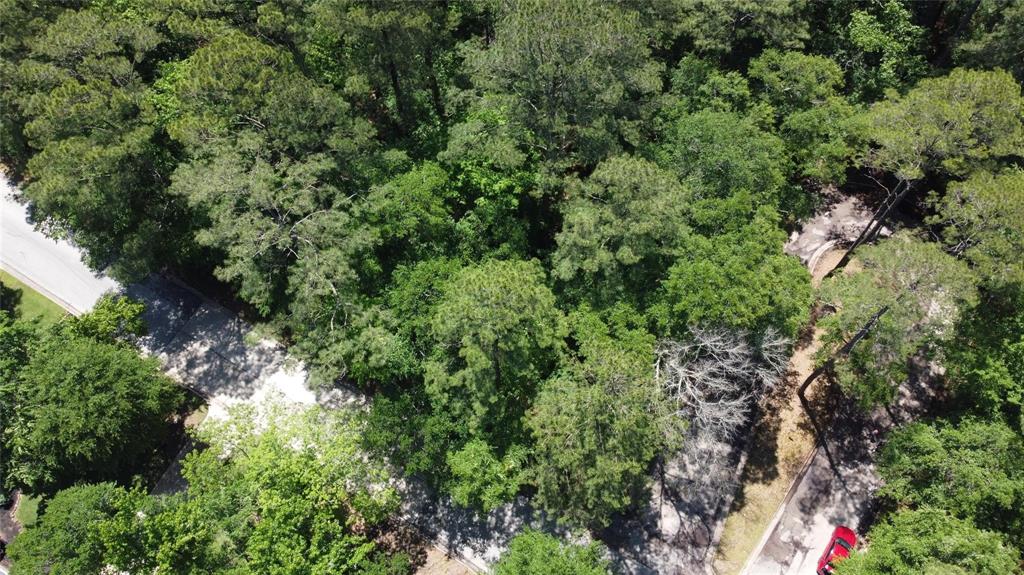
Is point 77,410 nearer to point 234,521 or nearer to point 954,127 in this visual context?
point 234,521

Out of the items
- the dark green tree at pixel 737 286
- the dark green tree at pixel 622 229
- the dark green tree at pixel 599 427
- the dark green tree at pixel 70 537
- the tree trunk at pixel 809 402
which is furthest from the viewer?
the tree trunk at pixel 809 402

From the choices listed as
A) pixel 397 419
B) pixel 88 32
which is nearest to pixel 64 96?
pixel 88 32

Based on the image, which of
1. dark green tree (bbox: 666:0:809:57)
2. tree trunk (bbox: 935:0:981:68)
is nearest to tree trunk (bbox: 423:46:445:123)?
dark green tree (bbox: 666:0:809:57)

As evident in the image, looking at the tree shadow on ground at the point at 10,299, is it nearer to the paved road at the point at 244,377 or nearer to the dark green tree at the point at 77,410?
the paved road at the point at 244,377

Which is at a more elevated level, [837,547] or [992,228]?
[992,228]

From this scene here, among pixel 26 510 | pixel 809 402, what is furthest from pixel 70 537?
pixel 809 402

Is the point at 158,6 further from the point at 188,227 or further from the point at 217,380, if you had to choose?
the point at 217,380

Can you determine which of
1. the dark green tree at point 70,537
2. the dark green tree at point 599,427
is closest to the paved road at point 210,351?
the dark green tree at point 70,537
